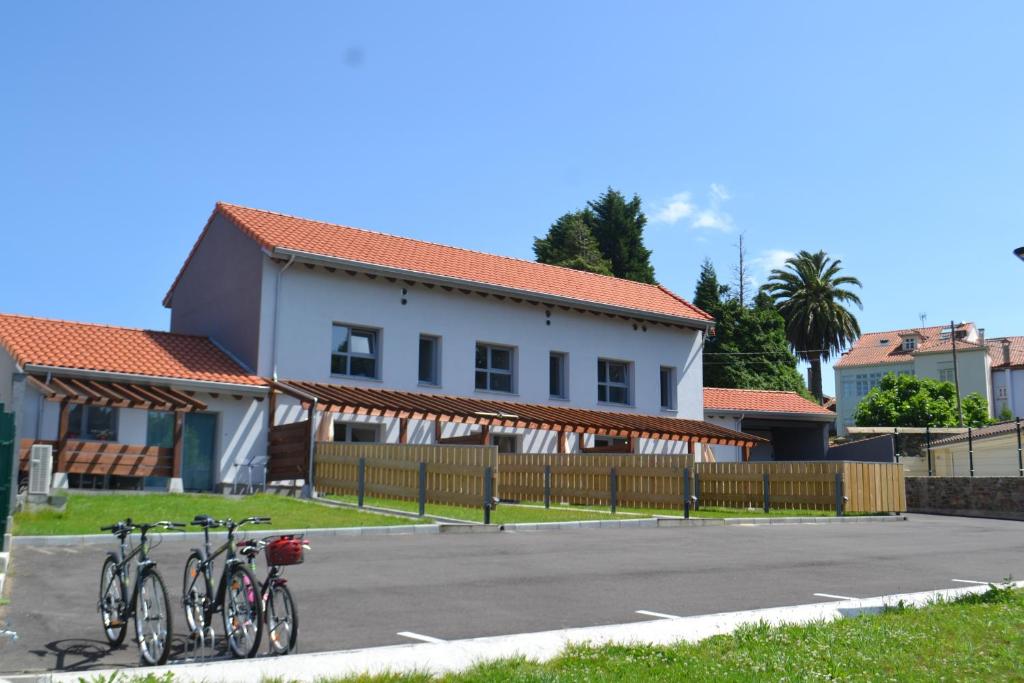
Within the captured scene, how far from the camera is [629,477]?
24344 millimetres

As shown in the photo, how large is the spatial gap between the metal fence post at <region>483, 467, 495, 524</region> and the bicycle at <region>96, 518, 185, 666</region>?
395 inches

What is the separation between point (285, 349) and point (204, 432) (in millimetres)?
3148

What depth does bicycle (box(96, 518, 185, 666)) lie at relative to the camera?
7098 mm

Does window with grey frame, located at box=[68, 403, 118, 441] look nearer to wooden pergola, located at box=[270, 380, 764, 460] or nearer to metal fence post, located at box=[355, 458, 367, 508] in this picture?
wooden pergola, located at box=[270, 380, 764, 460]

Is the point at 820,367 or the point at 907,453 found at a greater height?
the point at 820,367

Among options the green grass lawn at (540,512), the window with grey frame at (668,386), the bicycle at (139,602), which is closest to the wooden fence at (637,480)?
the green grass lawn at (540,512)

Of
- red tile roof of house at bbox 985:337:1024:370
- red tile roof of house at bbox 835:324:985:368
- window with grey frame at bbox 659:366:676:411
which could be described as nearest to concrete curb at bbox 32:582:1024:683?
window with grey frame at bbox 659:366:676:411

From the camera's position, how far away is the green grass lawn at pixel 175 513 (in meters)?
15.3

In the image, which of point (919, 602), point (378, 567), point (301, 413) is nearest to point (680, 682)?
point (919, 602)

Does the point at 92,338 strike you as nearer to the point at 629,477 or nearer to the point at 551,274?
the point at 629,477

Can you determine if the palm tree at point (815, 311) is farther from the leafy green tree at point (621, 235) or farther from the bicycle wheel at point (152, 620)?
the bicycle wheel at point (152, 620)

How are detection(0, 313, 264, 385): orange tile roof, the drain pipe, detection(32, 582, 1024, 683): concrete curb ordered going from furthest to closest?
the drain pipe, detection(0, 313, 264, 385): orange tile roof, detection(32, 582, 1024, 683): concrete curb

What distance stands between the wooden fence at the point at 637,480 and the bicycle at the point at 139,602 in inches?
496

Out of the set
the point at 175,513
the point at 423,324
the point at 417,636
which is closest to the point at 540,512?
the point at 175,513
